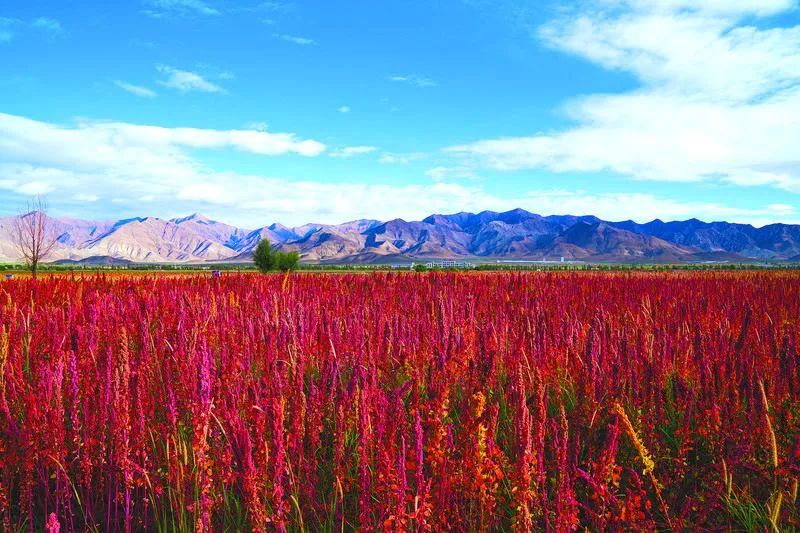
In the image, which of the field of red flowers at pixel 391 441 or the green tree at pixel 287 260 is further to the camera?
the green tree at pixel 287 260

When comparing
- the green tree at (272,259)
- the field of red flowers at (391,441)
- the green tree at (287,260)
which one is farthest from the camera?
the green tree at (287,260)

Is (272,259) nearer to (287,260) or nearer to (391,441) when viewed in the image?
(287,260)

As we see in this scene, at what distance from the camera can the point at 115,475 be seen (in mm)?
2748

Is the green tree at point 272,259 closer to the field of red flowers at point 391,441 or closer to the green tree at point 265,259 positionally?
the green tree at point 265,259

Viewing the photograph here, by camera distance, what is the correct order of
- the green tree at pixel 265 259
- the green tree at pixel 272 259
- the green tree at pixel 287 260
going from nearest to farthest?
1. the green tree at pixel 265 259
2. the green tree at pixel 272 259
3. the green tree at pixel 287 260

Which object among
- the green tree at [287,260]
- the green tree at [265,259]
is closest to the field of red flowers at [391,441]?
the green tree at [265,259]

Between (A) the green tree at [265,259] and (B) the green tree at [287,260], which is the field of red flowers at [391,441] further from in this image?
(B) the green tree at [287,260]

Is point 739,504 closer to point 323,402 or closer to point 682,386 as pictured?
point 682,386

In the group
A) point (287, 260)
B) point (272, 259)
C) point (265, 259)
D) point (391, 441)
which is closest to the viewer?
point (391, 441)

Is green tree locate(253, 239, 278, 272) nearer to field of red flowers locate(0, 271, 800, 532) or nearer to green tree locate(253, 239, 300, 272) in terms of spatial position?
green tree locate(253, 239, 300, 272)

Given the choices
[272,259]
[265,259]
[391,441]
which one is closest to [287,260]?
[272,259]

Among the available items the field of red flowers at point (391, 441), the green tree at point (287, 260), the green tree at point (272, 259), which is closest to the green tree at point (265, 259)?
the green tree at point (272, 259)

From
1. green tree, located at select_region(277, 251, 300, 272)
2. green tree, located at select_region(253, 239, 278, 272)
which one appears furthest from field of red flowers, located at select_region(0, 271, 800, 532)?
green tree, located at select_region(277, 251, 300, 272)

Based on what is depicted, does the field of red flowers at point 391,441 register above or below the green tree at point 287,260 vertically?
below
